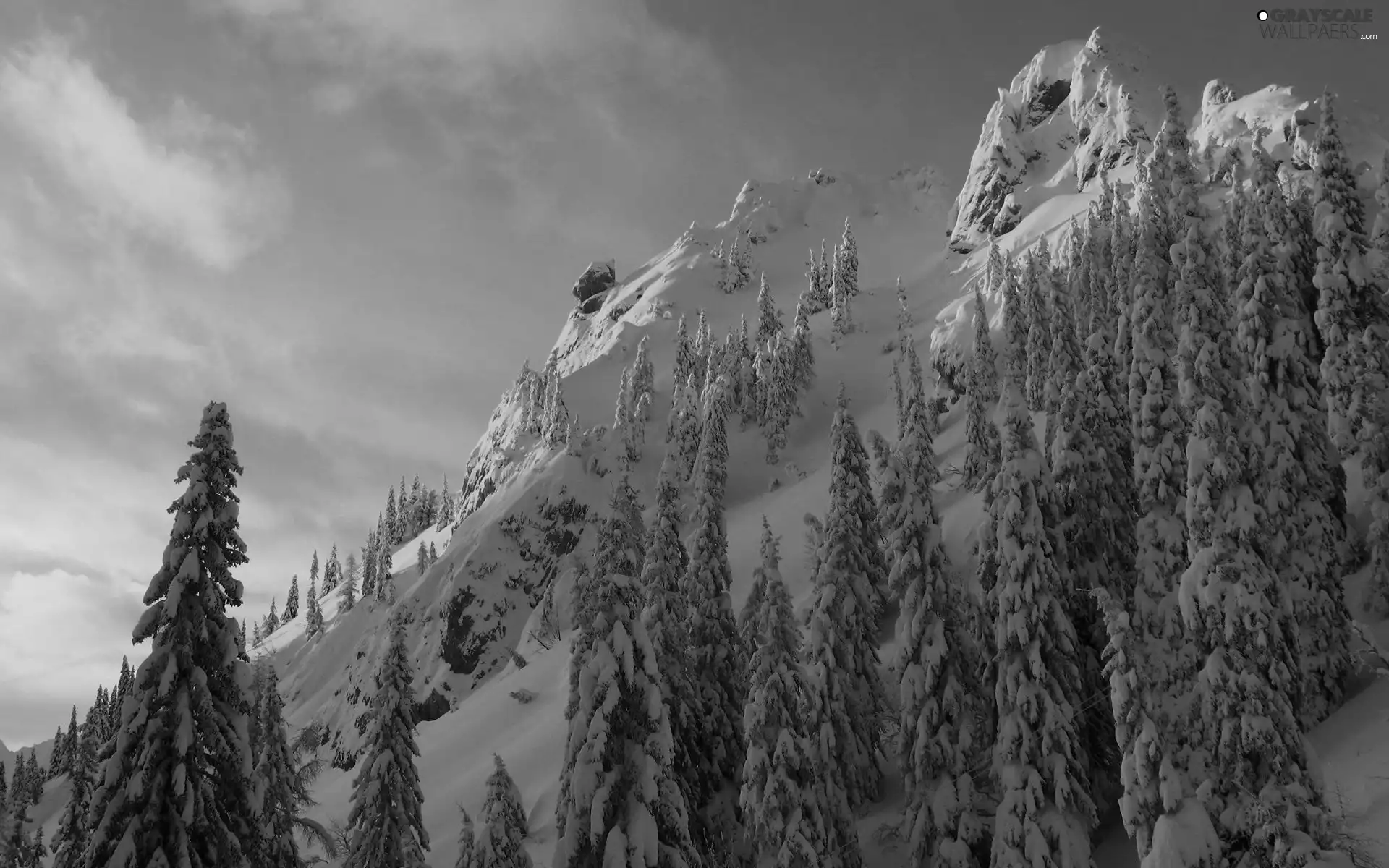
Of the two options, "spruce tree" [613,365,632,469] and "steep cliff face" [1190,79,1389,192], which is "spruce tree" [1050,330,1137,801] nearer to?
"spruce tree" [613,365,632,469]

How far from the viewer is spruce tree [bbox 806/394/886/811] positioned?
27.8m

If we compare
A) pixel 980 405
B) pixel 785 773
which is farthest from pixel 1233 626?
pixel 980 405

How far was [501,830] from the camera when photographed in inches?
923

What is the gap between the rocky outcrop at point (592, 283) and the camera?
196375 mm

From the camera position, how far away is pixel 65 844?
620 inches

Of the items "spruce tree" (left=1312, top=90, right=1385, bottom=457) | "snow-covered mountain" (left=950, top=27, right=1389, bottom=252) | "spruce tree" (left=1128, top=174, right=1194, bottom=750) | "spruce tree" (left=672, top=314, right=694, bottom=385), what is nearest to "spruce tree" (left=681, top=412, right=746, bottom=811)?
"spruce tree" (left=1128, top=174, right=1194, bottom=750)

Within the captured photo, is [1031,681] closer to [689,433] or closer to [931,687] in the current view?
[931,687]

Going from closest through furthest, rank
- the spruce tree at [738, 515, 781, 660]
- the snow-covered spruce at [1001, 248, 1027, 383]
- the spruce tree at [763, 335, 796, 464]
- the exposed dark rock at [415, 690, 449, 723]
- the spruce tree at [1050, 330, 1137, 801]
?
1. the spruce tree at [1050, 330, 1137, 801]
2. the spruce tree at [738, 515, 781, 660]
3. the snow-covered spruce at [1001, 248, 1027, 383]
4. the exposed dark rock at [415, 690, 449, 723]
5. the spruce tree at [763, 335, 796, 464]

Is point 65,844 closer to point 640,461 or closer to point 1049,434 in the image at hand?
point 1049,434

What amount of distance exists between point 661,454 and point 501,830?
252 ft

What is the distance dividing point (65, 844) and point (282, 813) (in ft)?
23.5

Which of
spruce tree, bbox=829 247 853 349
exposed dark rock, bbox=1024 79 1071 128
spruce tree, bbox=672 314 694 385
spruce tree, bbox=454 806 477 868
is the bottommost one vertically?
spruce tree, bbox=454 806 477 868

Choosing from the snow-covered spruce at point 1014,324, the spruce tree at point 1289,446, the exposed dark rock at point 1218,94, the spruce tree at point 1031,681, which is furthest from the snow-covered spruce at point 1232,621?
the exposed dark rock at point 1218,94

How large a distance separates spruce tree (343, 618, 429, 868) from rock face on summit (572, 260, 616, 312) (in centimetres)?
17505
